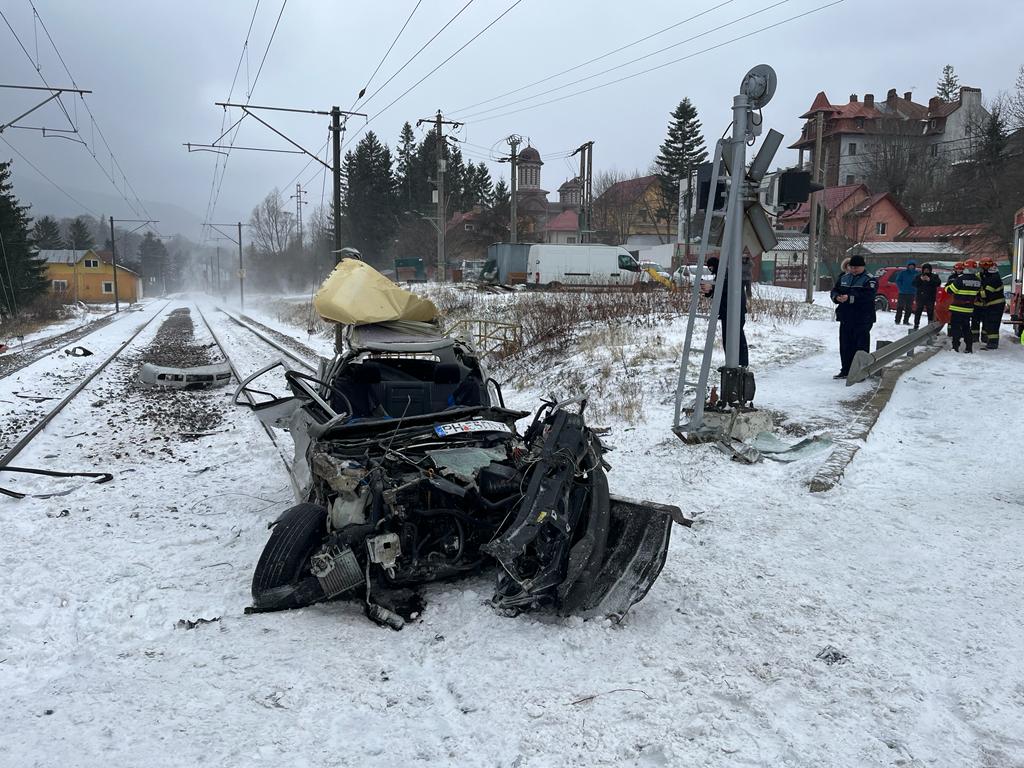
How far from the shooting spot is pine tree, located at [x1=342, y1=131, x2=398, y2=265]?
72.8 metres

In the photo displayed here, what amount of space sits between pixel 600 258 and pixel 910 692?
33.0 metres

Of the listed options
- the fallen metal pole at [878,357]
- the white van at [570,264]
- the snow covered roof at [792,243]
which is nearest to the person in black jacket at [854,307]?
the fallen metal pole at [878,357]

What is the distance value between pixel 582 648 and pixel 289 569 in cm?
174

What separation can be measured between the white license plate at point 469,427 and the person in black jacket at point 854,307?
6.40 m

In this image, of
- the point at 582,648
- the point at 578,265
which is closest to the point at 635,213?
the point at 578,265

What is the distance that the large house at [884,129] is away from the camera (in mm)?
70000

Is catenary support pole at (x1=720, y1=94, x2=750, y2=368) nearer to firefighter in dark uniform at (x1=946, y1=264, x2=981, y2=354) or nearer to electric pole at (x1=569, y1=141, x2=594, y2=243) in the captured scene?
firefighter in dark uniform at (x1=946, y1=264, x2=981, y2=354)

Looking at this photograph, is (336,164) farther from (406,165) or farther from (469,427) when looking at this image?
(406,165)

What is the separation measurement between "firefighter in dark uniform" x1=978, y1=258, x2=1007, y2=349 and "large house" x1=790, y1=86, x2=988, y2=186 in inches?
2356

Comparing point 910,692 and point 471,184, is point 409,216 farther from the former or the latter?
point 910,692

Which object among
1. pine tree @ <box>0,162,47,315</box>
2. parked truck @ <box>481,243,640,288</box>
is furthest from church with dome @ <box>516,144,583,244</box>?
pine tree @ <box>0,162,47,315</box>

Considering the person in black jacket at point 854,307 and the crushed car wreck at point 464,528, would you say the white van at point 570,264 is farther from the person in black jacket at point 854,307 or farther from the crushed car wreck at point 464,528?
the crushed car wreck at point 464,528

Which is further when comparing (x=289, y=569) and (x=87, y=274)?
(x=87, y=274)

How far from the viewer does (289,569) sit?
409 centimetres
